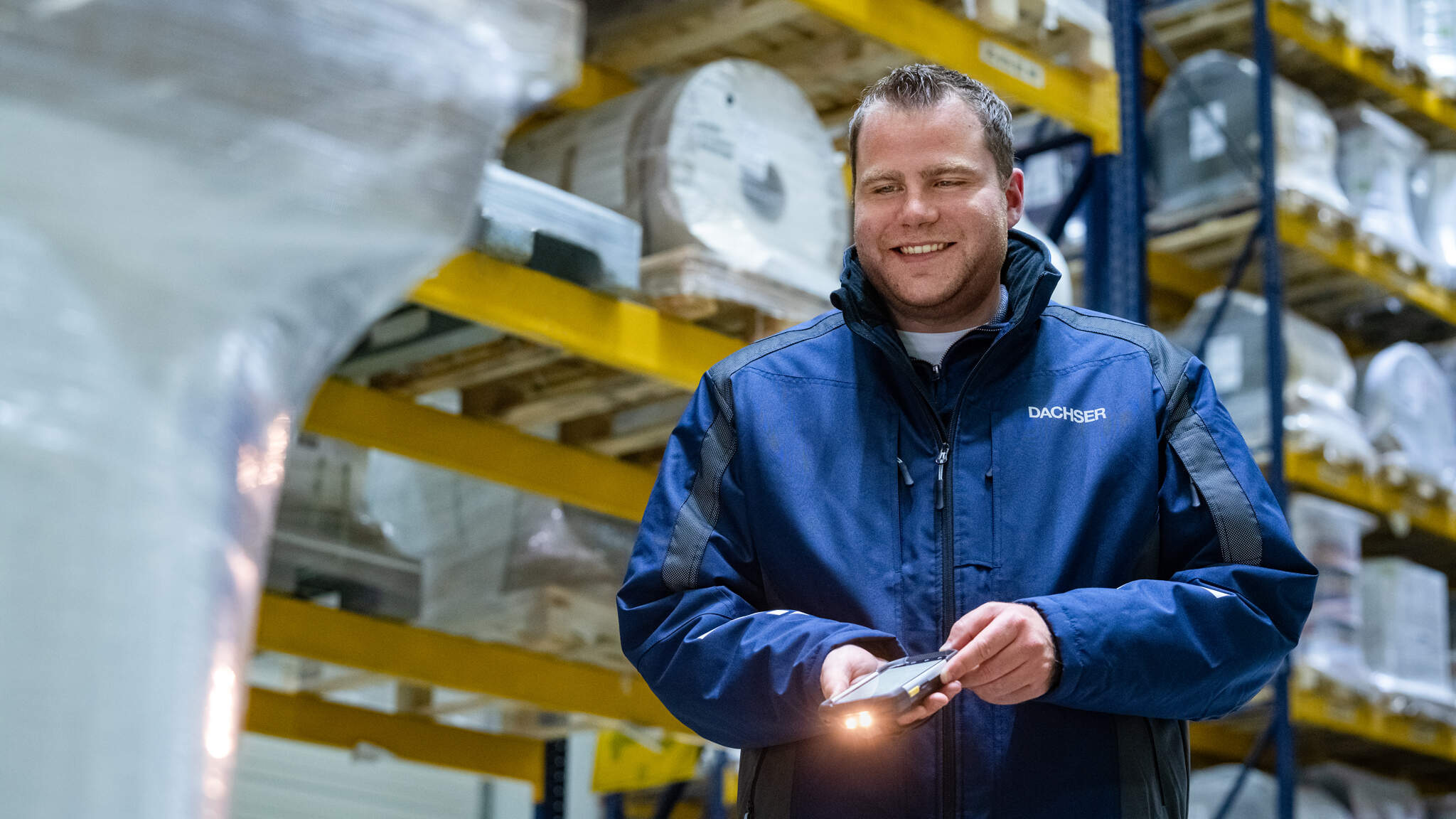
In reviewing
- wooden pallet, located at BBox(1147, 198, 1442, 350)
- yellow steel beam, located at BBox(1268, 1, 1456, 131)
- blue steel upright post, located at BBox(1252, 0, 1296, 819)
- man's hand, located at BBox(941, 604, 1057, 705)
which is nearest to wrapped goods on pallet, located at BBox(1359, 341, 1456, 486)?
wooden pallet, located at BBox(1147, 198, 1442, 350)

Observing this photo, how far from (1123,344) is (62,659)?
1.50m

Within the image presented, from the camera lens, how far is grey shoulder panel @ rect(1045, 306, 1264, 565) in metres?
2.03

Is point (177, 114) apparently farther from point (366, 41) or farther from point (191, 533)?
point (191, 533)

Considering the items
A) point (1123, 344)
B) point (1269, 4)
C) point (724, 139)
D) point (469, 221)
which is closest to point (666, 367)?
Result: point (724, 139)

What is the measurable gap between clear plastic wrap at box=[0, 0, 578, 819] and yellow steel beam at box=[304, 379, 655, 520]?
11.6ft

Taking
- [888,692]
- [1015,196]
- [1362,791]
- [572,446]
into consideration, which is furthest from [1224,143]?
[888,692]

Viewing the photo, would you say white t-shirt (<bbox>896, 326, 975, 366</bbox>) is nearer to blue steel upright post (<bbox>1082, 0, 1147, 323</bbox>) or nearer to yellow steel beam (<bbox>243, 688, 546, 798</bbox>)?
blue steel upright post (<bbox>1082, 0, 1147, 323</bbox>)

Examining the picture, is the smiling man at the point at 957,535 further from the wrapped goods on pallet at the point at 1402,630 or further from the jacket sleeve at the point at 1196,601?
the wrapped goods on pallet at the point at 1402,630

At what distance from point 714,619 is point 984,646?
0.37m

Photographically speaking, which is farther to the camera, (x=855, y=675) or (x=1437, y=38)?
(x=1437, y=38)

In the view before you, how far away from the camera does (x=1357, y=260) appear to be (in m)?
8.05

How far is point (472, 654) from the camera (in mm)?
5922

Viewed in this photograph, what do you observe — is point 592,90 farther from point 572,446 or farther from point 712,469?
point 712,469

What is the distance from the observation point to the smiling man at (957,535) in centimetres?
193
